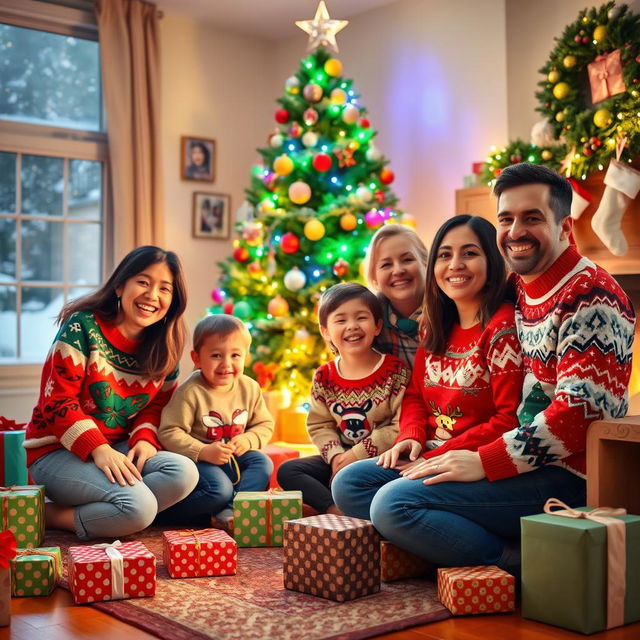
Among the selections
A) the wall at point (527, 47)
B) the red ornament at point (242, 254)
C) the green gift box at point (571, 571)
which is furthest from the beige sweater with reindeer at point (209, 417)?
the wall at point (527, 47)

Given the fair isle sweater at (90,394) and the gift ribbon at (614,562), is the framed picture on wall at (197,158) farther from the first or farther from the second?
the gift ribbon at (614,562)

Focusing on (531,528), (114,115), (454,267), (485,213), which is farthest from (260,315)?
(531,528)

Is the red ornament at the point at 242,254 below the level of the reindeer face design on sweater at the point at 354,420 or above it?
above

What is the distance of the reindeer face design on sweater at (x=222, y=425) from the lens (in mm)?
2992

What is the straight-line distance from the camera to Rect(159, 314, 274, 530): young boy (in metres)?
2.90

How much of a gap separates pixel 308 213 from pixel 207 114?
1945mm

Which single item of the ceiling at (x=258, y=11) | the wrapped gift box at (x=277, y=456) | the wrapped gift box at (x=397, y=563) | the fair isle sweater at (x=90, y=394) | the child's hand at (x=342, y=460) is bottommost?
the wrapped gift box at (x=397, y=563)

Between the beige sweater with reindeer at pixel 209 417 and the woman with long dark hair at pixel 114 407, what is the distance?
2.6 inches

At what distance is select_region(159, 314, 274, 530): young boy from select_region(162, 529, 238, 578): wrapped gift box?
507 millimetres

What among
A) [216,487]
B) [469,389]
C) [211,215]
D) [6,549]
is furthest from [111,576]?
[211,215]

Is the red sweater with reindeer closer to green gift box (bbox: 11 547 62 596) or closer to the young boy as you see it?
the young boy

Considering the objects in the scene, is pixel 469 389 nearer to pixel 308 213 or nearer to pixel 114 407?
pixel 114 407

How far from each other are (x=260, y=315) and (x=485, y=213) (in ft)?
4.48

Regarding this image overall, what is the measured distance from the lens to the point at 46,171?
18.6 feet
